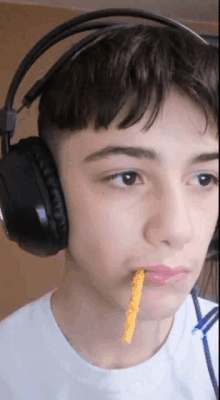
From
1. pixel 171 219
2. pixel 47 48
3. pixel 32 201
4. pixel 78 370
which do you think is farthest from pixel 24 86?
pixel 78 370

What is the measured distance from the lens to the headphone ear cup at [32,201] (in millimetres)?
409

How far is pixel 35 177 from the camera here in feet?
1.36

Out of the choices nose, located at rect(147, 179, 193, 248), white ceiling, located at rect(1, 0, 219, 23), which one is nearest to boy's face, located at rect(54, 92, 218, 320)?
nose, located at rect(147, 179, 193, 248)

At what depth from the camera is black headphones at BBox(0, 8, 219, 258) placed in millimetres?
397

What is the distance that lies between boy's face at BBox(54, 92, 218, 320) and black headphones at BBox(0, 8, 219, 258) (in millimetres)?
25

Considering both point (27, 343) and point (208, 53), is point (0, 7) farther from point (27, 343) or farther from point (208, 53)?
point (27, 343)

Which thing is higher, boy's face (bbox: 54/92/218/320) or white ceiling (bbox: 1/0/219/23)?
white ceiling (bbox: 1/0/219/23)

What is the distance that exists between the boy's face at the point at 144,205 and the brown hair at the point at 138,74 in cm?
1

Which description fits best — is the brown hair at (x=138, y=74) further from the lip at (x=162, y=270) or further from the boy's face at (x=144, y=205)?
the lip at (x=162, y=270)

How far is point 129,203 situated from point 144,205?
0.02m

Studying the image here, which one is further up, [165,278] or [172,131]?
[172,131]

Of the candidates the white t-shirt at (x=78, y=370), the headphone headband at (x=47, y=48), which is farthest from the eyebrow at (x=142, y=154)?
the white t-shirt at (x=78, y=370)

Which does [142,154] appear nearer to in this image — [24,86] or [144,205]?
[144,205]

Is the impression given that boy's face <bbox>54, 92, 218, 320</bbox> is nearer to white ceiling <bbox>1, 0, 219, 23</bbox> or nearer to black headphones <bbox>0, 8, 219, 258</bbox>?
black headphones <bbox>0, 8, 219, 258</bbox>
